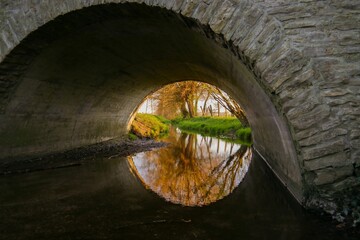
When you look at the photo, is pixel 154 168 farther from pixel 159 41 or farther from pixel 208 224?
pixel 208 224

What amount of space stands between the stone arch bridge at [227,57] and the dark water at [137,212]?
0.52 metres

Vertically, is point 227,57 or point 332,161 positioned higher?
point 227,57

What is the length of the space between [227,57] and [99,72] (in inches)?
182

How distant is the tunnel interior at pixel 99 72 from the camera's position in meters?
5.03

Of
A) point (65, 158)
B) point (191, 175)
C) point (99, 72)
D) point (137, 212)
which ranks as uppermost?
point (99, 72)

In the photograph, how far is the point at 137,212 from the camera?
439 cm

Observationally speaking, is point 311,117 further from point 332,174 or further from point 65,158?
point 65,158

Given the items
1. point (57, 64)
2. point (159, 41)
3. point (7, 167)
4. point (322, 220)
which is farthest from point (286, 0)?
point (7, 167)

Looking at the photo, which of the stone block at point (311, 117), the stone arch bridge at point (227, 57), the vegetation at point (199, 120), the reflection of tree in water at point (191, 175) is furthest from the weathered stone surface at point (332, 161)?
the vegetation at point (199, 120)

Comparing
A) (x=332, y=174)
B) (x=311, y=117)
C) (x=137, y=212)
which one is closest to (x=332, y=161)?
(x=332, y=174)

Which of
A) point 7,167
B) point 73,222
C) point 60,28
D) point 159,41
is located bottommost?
point 7,167

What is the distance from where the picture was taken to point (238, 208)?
4.66 m

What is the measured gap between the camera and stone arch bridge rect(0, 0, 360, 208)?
370cm

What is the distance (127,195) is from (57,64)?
3584mm
